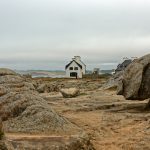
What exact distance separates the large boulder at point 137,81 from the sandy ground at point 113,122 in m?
0.88

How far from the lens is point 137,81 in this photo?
22188 millimetres

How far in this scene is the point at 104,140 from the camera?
15344 mm

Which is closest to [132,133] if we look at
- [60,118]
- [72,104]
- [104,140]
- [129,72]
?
[104,140]

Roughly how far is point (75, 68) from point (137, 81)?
87.8 m

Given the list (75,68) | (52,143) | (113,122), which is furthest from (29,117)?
(75,68)

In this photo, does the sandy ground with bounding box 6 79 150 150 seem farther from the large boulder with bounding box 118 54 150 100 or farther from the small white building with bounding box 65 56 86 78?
the small white building with bounding box 65 56 86 78

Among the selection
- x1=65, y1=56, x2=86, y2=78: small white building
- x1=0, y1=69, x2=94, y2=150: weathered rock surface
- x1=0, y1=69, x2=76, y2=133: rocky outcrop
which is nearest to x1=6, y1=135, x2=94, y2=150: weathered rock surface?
x1=0, y1=69, x2=94, y2=150: weathered rock surface

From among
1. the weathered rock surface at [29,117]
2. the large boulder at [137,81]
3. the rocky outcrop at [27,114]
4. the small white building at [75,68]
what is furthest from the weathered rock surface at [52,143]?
the small white building at [75,68]

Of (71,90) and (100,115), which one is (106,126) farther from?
(71,90)

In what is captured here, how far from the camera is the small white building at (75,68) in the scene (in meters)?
109

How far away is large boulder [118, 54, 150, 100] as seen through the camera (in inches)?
869

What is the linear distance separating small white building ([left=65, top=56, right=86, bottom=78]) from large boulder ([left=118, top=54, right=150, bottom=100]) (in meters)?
85.2

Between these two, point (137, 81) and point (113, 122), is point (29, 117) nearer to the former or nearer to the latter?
point (113, 122)

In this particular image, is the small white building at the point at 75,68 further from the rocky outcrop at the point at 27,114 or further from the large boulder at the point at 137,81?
the rocky outcrop at the point at 27,114
